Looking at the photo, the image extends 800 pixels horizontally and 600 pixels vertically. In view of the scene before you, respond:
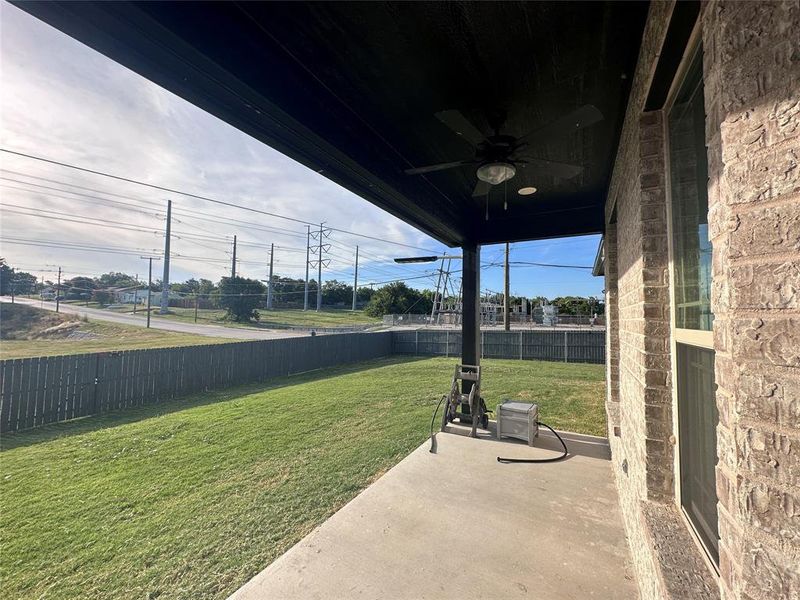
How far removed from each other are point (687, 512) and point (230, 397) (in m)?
7.97

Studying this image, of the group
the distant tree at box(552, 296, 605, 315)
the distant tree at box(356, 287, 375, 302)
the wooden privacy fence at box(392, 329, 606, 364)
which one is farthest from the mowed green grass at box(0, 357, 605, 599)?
the distant tree at box(356, 287, 375, 302)

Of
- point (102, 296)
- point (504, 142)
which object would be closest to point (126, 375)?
point (504, 142)

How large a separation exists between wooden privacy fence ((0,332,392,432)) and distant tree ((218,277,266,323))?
24349 millimetres

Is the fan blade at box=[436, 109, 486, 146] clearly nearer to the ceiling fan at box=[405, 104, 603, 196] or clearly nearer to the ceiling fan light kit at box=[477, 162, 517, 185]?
the ceiling fan at box=[405, 104, 603, 196]

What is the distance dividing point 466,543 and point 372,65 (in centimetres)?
307

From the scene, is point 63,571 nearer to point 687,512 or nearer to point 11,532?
point 11,532

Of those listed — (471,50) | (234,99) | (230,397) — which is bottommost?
(230,397)

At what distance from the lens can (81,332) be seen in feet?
72.9

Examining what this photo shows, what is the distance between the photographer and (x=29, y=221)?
79.1 feet

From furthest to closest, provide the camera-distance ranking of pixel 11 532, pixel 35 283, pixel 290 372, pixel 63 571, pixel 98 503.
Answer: pixel 35 283
pixel 290 372
pixel 98 503
pixel 11 532
pixel 63 571

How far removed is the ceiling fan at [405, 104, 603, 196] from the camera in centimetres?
200

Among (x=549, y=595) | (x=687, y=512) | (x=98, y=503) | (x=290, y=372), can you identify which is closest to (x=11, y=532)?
(x=98, y=503)

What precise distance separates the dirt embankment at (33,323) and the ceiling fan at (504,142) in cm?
2920

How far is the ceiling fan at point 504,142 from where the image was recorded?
2004 millimetres
